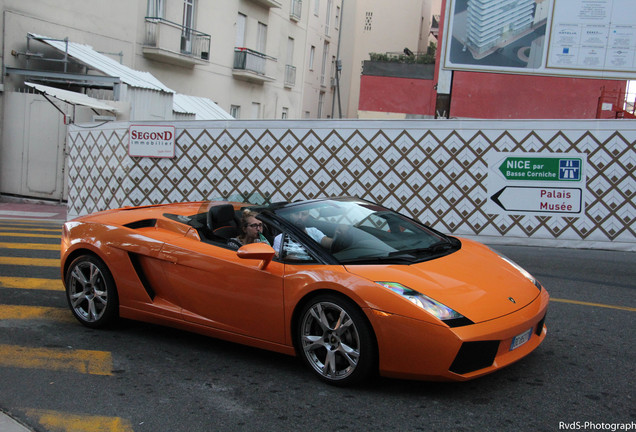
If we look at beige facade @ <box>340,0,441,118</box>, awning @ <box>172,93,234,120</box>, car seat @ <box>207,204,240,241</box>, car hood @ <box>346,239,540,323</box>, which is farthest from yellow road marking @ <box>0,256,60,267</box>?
beige facade @ <box>340,0,441,118</box>

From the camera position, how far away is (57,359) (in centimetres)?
481

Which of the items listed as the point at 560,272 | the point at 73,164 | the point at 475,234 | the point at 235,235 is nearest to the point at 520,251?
the point at 475,234

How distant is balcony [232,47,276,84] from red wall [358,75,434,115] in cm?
746

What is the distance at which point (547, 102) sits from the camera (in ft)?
60.0

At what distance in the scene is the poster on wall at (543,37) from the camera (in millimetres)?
15031

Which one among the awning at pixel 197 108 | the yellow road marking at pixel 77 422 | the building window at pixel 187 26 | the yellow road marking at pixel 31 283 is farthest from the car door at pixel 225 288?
the building window at pixel 187 26

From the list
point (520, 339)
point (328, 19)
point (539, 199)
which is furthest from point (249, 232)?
point (328, 19)

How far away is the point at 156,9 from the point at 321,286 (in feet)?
69.2

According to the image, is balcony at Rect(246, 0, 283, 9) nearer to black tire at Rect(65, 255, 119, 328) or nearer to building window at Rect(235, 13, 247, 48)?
building window at Rect(235, 13, 247, 48)

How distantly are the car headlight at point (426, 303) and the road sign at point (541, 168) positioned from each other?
303 inches

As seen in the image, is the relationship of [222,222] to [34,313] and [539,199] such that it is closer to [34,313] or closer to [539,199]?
[34,313]

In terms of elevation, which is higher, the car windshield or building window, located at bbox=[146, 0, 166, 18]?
building window, located at bbox=[146, 0, 166, 18]

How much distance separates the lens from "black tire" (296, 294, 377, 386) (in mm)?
4020

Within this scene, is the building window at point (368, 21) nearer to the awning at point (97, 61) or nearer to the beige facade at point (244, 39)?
the beige facade at point (244, 39)
